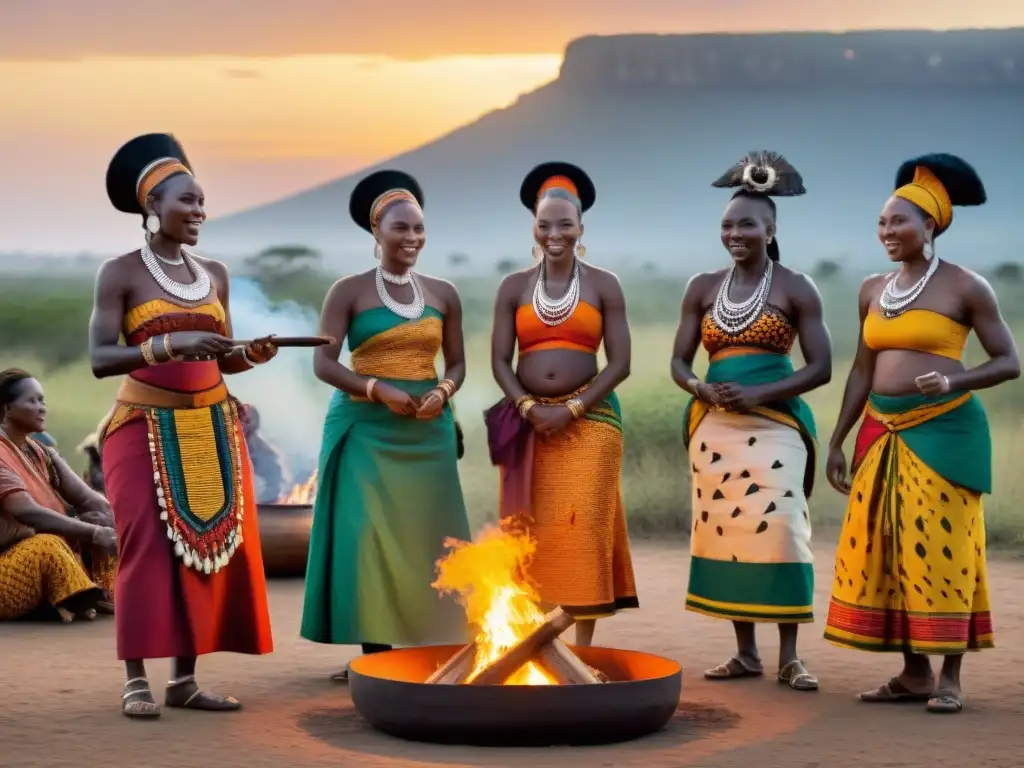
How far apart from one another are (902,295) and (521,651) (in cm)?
221

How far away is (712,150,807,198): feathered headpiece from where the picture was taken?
7.45 m

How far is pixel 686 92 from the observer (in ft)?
96.0

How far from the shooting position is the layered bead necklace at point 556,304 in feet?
24.7

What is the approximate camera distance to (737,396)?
24.1ft

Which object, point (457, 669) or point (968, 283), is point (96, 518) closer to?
point (457, 669)

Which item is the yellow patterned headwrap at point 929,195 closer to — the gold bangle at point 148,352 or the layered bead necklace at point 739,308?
the layered bead necklace at point 739,308

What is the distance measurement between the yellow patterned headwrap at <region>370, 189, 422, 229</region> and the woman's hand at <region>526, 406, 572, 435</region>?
1088 mm

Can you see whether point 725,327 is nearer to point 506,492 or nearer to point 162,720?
point 506,492

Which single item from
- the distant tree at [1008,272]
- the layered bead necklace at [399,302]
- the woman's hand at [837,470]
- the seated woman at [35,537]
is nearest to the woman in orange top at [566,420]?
the layered bead necklace at [399,302]

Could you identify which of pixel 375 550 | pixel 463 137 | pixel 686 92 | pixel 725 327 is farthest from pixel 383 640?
pixel 686 92

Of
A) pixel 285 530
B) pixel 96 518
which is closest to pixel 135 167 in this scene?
pixel 96 518

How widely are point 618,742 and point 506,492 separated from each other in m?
1.74

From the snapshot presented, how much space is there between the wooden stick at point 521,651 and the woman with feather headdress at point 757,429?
55.2 inches

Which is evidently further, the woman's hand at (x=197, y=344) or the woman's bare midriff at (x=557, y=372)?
the woman's bare midriff at (x=557, y=372)
